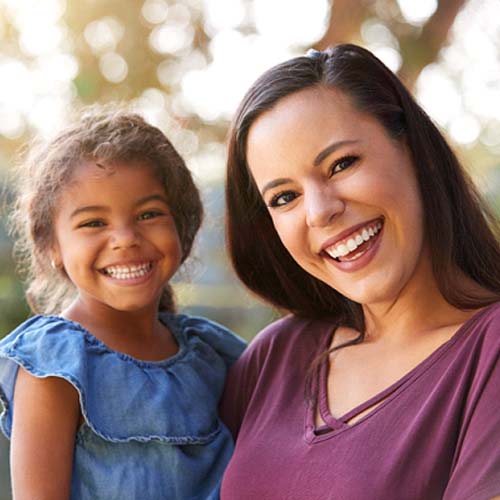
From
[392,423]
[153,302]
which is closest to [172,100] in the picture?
[153,302]

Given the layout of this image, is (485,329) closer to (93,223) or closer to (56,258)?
(93,223)

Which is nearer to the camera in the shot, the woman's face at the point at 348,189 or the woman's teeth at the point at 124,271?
the woman's face at the point at 348,189

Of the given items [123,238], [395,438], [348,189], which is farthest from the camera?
[123,238]

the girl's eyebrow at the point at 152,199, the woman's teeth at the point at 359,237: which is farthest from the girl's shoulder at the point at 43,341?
the woman's teeth at the point at 359,237

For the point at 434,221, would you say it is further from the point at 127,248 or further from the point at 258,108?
the point at 127,248

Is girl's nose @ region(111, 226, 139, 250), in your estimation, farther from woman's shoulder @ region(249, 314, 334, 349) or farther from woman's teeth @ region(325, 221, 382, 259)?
woman's teeth @ region(325, 221, 382, 259)

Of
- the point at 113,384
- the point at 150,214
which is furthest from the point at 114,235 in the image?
the point at 113,384

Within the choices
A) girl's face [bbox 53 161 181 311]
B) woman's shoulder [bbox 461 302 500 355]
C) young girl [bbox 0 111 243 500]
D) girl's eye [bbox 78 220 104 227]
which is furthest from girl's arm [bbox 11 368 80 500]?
woman's shoulder [bbox 461 302 500 355]

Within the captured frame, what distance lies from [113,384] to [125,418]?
9 cm

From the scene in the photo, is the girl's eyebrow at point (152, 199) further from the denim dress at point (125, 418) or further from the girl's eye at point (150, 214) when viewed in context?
the denim dress at point (125, 418)

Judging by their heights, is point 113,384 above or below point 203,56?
below

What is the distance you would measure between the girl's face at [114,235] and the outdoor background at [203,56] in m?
2.12

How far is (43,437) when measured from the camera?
6.48 feet

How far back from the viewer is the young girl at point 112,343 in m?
2.01
